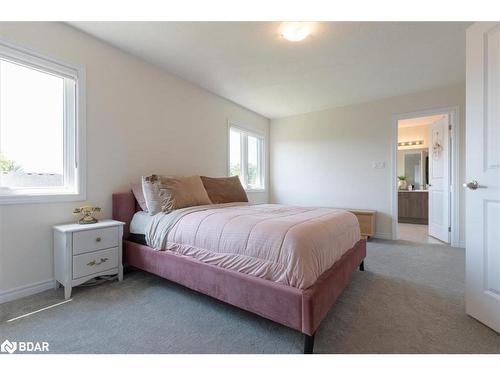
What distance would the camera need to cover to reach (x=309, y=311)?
47.4 inches

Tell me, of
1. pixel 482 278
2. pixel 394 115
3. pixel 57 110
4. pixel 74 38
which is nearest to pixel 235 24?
pixel 74 38

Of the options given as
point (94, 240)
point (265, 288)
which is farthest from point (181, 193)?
point (265, 288)

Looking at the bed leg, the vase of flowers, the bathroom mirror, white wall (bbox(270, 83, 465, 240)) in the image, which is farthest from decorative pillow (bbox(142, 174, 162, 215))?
the bathroom mirror

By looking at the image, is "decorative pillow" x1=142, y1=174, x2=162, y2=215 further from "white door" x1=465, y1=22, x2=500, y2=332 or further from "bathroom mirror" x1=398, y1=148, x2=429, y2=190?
"bathroom mirror" x1=398, y1=148, x2=429, y2=190

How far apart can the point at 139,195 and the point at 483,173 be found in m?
2.90

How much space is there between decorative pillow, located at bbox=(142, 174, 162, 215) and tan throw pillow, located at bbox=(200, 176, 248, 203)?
0.71 metres

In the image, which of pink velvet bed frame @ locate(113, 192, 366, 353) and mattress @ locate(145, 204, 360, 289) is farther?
mattress @ locate(145, 204, 360, 289)

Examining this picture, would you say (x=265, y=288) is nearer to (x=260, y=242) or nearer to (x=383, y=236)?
(x=260, y=242)

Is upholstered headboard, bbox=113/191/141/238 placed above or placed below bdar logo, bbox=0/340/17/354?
above

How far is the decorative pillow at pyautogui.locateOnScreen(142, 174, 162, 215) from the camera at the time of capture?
2.26m

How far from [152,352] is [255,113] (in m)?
4.28

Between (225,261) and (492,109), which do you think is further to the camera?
(225,261)

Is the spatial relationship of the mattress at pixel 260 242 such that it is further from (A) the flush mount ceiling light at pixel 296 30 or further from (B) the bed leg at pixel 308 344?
(A) the flush mount ceiling light at pixel 296 30

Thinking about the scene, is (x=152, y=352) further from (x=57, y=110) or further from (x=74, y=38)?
(x=74, y=38)
